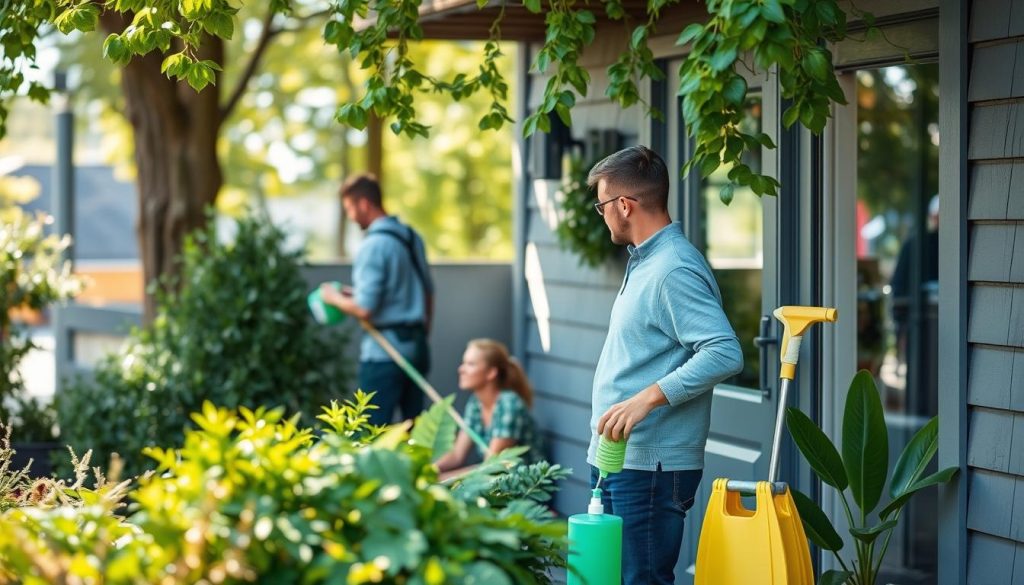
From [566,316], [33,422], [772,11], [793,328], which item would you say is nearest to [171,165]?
[33,422]

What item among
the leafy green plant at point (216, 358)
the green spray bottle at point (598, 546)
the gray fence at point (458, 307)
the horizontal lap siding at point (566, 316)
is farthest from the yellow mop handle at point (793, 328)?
the gray fence at point (458, 307)

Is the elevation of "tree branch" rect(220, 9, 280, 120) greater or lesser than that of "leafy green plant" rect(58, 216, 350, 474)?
greater

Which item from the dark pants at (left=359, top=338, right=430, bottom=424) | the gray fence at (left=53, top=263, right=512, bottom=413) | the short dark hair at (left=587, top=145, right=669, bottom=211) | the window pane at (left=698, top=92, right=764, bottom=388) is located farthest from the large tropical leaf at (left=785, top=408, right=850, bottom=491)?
the gray fence at (left=53, top=263, right=512, bottom=413)

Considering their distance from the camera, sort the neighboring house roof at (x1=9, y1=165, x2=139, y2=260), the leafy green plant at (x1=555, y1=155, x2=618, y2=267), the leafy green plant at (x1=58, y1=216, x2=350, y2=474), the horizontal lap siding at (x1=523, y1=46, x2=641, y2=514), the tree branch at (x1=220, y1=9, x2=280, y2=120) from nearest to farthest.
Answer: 1. the leafy green plant at (x1=555, y1=155, x2=618, y2=267)
2. the horizontal lap siding at (x1=523, y1=46, x2=641, y2=514)
3. the leafy green plant at (x1=58, y1=216, x2=350, y2=474)
4. the tree branch at (x1=220, y1=9, x2=280, y2=120)
5. the neighboring house roof at (x1=9, y1=165, x2=139, y2=260)

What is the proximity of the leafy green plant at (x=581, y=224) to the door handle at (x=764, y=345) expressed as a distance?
1.36m

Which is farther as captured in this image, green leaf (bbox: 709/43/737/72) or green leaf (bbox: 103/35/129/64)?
green leaf (bbox: 103/35/129/64)

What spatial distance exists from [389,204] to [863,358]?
57.9 feet

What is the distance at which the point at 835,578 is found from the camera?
13.2ft

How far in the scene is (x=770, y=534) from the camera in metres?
3.61

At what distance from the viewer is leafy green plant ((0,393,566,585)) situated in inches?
99.9

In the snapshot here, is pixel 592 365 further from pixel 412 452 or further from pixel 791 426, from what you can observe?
pixel 412 452

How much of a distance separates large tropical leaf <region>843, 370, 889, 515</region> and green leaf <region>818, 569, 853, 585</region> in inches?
7.9

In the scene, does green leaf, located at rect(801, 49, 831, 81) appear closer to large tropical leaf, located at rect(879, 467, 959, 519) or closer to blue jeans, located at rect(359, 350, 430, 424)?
large tropical leaf, located at rect(879, 467, 959, 519)

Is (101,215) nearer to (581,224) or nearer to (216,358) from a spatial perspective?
(216,358)
